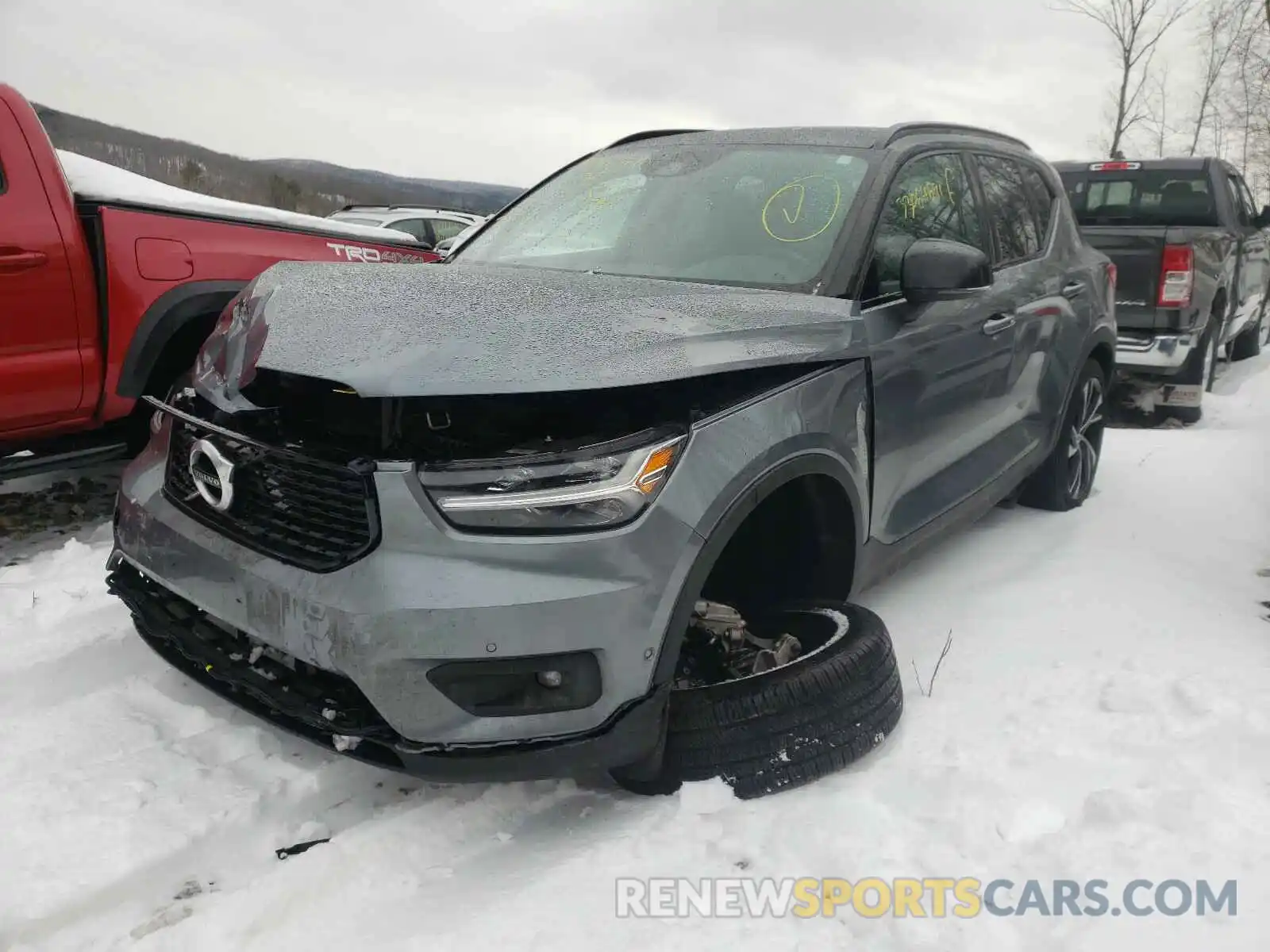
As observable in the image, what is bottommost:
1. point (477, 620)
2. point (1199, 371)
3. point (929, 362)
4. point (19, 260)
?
point (1199, 371)

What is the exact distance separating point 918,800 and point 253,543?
167 cm

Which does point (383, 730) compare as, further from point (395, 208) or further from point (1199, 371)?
point (395, 208)

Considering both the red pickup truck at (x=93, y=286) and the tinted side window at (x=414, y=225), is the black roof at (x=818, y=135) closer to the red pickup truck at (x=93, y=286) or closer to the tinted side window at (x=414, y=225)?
the red pickup truck at (x=93, y=286)

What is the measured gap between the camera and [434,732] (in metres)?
1.93

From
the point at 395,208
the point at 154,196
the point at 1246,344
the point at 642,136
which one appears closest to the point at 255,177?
the point at 395,208

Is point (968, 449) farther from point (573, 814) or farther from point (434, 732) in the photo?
point (434, 732)

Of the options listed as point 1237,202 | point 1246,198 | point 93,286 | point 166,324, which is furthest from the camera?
point 1246,198

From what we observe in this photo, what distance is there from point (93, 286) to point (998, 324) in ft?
12.3

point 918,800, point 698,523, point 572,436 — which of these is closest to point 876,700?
point 918,800

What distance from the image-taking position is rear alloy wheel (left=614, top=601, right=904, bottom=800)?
2.24 metres

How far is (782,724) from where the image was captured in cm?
227

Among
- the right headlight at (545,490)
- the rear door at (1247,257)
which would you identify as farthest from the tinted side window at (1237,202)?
the right headlight at (545,490)

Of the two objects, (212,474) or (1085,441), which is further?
(1085,441)

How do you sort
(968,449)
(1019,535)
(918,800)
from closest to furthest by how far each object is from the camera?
(918,800)
(968,449)
(1019,535)
